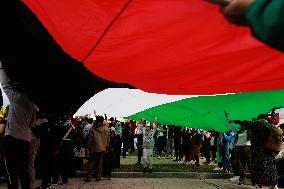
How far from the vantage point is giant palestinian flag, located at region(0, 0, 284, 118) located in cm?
299

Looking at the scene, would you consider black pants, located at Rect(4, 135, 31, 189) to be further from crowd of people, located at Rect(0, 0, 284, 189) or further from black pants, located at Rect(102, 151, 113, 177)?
black pants, located at Rect(102, 151, 113, 177)

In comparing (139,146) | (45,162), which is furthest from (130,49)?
(139,146)

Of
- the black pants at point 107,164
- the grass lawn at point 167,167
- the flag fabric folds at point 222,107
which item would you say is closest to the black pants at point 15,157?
the flag fabric folds at point 222,107

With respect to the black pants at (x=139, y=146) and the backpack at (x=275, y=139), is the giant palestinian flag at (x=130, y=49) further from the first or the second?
the black pants at (x=139, y=146)

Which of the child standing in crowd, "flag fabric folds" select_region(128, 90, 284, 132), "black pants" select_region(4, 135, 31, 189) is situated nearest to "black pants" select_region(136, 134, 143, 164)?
the child standing in crowd

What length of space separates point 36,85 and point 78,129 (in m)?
10.8

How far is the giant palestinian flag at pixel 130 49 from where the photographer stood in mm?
2990

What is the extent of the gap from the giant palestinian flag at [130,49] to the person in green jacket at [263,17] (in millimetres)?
957

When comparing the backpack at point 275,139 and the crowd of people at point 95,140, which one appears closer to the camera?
the crowd of people at point 95,140

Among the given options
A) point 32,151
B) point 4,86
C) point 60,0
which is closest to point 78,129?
point 32,151

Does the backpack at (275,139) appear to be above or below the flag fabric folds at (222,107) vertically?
below

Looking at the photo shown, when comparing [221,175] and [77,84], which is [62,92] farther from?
[221,175]

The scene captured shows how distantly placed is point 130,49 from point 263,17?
196 cm

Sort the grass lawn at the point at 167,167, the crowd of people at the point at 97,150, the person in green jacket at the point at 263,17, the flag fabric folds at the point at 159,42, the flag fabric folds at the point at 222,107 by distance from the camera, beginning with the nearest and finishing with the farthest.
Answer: the person in green jacket at the point at 263,17, the flag fabric folds at the point at 159,42, the crowd of people at the point at 97,150, the flag fabric folds at the point at 222,107, the grass lawn at the point at 167,167
